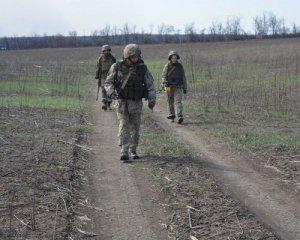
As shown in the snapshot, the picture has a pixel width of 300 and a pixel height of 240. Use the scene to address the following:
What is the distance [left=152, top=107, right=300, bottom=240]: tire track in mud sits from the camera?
21.5ft

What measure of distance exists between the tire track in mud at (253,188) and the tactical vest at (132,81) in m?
1.89

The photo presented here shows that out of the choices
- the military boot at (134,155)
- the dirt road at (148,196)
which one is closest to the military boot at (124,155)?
the dirt road at (148,196)

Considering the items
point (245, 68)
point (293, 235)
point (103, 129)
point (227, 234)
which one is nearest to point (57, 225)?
point (227, 234)

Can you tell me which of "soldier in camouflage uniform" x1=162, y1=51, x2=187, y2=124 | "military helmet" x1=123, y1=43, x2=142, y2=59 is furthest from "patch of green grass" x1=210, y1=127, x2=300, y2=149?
"military helmet" x1=123, y1=43, x2=142, y2=59

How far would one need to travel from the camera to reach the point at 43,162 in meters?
9.20

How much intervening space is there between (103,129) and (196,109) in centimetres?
477

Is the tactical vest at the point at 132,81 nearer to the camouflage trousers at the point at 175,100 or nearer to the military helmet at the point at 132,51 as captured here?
the military helmet at the point at 132,51

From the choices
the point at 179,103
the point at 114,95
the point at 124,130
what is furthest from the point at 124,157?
the point at 179,103

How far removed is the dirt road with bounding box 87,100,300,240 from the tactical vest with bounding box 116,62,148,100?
4.26ft

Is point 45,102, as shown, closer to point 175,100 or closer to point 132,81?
point 175,100

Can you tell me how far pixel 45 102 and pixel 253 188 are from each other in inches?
487

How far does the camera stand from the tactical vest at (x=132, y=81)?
9664 mm

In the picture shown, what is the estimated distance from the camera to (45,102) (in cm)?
1897

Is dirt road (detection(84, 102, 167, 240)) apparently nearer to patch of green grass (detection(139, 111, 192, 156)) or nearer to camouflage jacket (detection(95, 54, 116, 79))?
patch of green grass (detection(139, 111, 192, 156))
